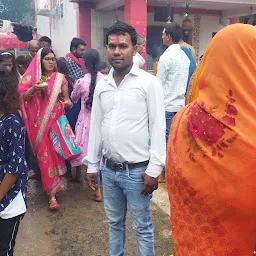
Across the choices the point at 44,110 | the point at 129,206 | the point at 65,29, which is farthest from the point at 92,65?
the point at 65,29

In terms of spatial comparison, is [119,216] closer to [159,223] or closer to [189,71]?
[159,223]

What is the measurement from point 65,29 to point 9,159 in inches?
420

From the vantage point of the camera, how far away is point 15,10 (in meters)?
39.1

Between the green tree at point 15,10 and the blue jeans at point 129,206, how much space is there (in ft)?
132

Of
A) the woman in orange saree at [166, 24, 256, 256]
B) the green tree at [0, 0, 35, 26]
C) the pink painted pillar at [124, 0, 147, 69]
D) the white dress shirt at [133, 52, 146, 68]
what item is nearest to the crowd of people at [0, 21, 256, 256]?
the woman in orange saree at [166, 24, 256, 256]

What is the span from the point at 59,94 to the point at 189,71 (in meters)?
1.79

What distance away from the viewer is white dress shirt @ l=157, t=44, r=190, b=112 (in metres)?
4.15

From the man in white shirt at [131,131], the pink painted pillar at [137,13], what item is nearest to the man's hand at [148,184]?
the man in white shirt at [131,131]

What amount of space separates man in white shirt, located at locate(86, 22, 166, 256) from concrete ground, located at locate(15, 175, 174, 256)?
826mm

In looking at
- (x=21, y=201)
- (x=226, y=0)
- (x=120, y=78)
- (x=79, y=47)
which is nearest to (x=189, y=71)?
(x=79, y=47)

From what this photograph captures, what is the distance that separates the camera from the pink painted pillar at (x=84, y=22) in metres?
9.33

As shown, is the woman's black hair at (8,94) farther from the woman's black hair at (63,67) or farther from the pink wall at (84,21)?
the pink wall at (84,21)

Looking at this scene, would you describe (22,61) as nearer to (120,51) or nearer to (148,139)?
(120,51)

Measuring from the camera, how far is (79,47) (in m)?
5.04
